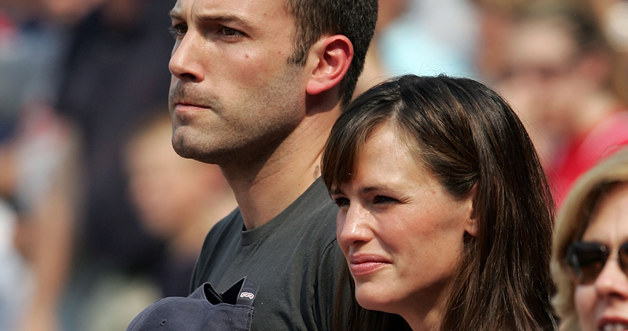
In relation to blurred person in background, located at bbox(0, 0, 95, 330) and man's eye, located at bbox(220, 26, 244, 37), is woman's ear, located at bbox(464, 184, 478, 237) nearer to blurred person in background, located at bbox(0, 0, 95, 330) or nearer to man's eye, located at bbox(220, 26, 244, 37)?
man's eye, located at bbox(220, 26, 244, 37)

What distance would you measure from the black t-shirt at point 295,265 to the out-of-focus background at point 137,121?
1366mm

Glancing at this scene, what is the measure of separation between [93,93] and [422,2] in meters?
1.98

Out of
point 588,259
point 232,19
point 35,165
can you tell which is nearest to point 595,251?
point 588,259

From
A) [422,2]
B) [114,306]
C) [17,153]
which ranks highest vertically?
[422,2]

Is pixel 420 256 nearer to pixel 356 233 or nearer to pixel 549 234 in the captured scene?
→ pixel 356 233

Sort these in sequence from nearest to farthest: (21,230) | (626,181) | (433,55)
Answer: (626,181)
(433,55)
(21,230)

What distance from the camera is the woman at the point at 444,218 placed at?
2656mm

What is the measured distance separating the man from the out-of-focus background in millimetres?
1213

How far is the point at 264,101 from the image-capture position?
312cm

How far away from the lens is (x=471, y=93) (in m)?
2.77

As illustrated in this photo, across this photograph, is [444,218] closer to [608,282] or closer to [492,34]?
[608,282]

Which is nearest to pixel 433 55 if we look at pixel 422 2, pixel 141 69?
pixel 422 2

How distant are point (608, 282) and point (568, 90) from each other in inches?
108

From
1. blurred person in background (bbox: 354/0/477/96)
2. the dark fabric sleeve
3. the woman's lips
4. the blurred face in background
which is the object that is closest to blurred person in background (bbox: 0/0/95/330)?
blurred person in background (bbox: 354/0/477/96)
